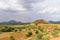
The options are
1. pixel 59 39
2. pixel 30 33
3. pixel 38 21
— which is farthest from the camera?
pixel 38 21

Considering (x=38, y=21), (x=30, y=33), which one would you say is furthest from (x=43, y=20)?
(x=30, y=33)

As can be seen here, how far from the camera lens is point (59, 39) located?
27922 millimetres

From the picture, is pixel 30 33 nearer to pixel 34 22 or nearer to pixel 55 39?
pixel 55 39

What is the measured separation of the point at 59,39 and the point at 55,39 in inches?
34.0

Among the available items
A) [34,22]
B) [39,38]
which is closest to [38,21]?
[34,22]

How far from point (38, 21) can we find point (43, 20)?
2.74m

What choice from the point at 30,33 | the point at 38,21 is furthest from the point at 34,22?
the point at 30,33

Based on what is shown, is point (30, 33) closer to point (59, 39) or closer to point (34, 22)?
point (59, 39)

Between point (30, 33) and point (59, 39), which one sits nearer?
point (59, 39)

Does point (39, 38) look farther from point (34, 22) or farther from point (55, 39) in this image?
point (34, 22)

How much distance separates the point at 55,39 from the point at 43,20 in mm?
56247

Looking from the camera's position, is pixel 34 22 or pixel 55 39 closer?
pixel 55 39

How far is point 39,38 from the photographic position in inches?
1150

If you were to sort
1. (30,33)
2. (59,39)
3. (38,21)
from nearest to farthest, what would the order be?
(59,39), (30,33), (38,21)
